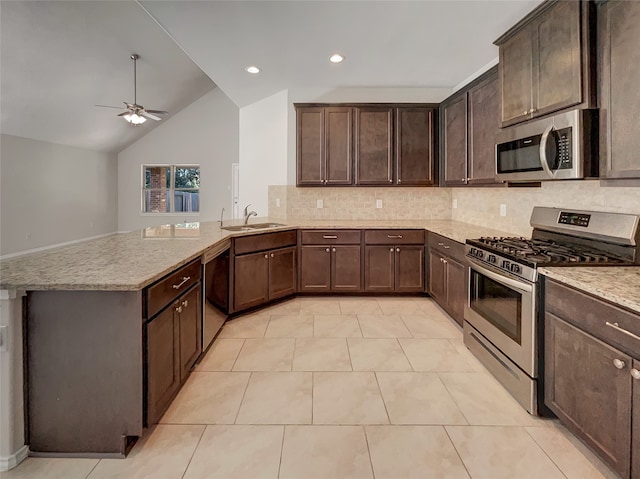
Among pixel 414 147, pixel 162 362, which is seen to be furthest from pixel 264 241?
pixel 414 147

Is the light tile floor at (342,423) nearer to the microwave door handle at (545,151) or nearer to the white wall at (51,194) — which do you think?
the microwave door handle at (545,151)

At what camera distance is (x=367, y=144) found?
4.53 meters

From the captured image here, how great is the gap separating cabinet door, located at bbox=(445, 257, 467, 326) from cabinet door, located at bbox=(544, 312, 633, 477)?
120cm

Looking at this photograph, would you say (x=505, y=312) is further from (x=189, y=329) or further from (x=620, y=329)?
(x=189, y=329)

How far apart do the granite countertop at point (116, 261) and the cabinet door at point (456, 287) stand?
0.26 metres

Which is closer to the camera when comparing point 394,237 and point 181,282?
point 181,282

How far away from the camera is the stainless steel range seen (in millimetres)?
2035

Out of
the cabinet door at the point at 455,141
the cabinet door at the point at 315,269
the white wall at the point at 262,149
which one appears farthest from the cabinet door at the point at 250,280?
the cabinet door at the point at 455,141

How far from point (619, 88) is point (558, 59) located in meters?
0.47

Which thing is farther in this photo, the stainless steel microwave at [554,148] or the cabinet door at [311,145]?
the cabinet door at [311,145]

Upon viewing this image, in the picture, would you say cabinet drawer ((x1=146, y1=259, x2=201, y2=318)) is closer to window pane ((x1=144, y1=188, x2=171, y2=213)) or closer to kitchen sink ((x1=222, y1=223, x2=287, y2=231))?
kitchen sink ((x1=222, y1=223, x2=287, y2=231))

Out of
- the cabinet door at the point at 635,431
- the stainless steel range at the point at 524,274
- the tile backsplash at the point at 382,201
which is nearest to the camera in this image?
the cabinet door at the point at 635,431

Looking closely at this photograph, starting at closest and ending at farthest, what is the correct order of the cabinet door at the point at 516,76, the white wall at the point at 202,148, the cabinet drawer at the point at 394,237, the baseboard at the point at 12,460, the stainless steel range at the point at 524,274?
the baseboard at the point at 12,460
the stainless steel range at the point at 524,274
the cabinet door at the point at 516,76
the cabinet drawer at the point at 394,237
the white wall at the point at 202,148

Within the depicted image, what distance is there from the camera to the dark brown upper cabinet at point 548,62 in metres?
2.05
